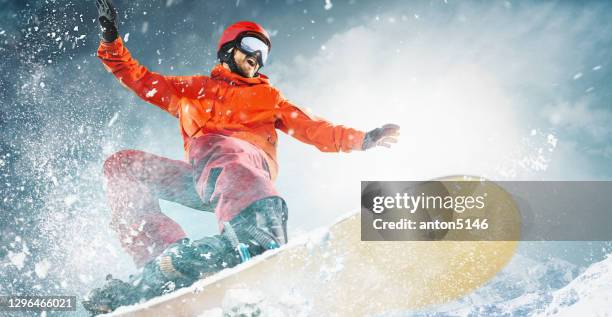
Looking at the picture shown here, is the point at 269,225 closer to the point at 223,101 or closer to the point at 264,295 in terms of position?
the point at 264,295

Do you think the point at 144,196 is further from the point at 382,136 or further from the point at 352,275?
the point at 382,136

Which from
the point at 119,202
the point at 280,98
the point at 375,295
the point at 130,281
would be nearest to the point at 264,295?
the point at 130,281

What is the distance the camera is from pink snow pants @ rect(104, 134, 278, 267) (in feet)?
7.41

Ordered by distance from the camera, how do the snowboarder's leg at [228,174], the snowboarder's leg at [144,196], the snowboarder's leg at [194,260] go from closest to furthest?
A: the snowboarder's leg at [194,260] → the snowboarder's leg at [228,174] → the snowboarder's leg at [144,196]

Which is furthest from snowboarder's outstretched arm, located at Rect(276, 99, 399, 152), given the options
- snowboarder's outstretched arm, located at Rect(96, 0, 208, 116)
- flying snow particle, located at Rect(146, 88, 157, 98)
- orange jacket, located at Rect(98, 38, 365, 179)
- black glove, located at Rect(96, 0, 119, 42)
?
black glove, located at Rect(96, 0, 119, 42)

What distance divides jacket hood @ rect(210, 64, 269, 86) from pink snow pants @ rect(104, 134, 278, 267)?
0.59 meters

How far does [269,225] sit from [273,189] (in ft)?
0.81

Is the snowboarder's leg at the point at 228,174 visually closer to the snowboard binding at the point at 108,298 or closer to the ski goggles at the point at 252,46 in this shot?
the snowboard binding at the point at 108,298

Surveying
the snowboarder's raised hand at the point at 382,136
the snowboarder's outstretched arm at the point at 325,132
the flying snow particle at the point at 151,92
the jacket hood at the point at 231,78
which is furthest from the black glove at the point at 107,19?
the snowboarder's raised hand at the point at 382,136

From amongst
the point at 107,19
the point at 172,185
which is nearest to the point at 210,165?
the point at 172,185

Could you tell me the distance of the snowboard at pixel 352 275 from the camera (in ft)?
6.53

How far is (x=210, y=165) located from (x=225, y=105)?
687 millimetres

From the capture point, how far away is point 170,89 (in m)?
3.11

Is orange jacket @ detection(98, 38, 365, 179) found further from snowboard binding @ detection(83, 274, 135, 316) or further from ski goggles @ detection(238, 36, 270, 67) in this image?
snowboard binding @ detection(83, 274, 135, 316)
